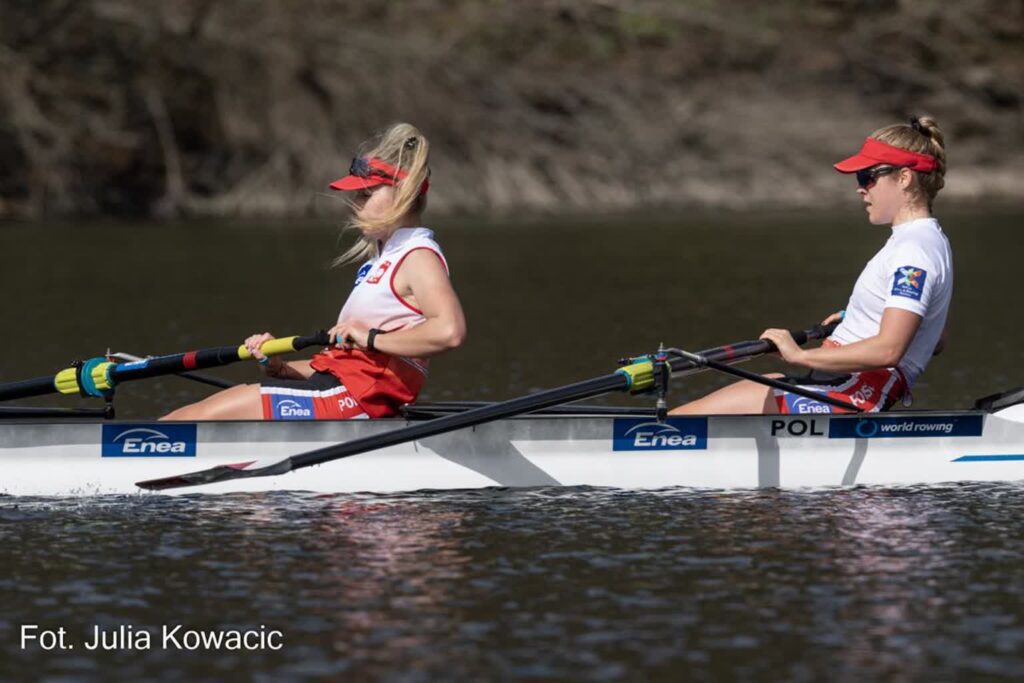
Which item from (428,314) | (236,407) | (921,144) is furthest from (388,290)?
(921,144)

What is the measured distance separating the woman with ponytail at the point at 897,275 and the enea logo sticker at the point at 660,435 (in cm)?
71

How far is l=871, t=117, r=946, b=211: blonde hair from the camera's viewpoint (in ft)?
33.0

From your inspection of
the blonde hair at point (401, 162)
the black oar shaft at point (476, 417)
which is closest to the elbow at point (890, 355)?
the black oar shaft at point (476, 417)

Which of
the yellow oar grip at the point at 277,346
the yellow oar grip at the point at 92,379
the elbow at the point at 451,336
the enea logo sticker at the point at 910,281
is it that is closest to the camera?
the elbow at the point at 451,336

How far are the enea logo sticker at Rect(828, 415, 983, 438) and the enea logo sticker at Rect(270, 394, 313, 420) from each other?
9.21ft

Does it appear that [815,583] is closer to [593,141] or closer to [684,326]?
[684,326]

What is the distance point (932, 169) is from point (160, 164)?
37.0m

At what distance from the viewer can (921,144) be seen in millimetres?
10062

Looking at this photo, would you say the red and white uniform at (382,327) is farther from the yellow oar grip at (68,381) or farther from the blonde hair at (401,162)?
the yellow oar grip at (68,381)

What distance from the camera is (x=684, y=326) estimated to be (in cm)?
2153

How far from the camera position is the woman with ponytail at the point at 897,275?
9984 millimetres

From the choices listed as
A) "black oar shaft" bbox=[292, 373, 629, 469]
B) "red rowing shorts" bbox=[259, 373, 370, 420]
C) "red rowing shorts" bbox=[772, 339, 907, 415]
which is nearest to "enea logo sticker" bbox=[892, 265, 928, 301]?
"red rowing shorts" bbox=[772, 339, 907, 415]

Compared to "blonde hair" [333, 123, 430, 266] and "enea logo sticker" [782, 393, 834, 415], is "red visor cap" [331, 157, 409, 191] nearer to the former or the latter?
"blonde hair" [333, 123, 430, 266]

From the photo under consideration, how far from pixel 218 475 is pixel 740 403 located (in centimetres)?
290
